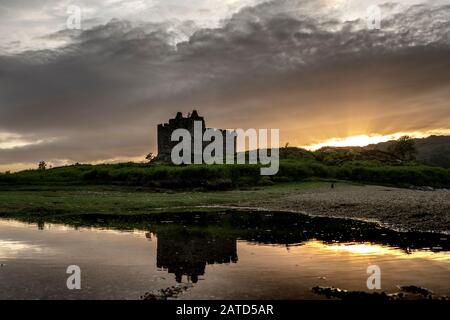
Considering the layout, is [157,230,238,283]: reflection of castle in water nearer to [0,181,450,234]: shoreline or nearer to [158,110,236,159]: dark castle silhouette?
[0,181,450,234]: shoreline

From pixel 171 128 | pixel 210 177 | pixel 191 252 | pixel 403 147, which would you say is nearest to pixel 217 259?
pixel 191 252

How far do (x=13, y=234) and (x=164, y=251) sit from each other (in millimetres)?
12559

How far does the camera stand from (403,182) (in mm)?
107938

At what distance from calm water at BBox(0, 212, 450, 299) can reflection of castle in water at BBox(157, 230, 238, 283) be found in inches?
1.9

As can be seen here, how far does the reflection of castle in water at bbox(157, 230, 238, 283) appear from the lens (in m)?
18.3

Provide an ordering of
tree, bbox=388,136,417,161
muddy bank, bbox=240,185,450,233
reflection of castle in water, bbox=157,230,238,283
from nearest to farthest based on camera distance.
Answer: reflection of castle in water, bbox=157,230,238,283 → muddy bank, bbox=240,185,450,233 → tree, bbox=388,136,417,161

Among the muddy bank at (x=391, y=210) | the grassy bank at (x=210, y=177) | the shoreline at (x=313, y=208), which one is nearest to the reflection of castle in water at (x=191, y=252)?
the shoreline at (x=313, y=208)

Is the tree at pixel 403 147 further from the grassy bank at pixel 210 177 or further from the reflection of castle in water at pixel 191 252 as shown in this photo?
the reflection of castle in water at pixel 191 252

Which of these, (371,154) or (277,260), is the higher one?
(371,154)

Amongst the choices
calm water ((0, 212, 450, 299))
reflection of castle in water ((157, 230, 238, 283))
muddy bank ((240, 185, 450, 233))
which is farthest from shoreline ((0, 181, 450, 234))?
reflection of castle in water ((157, 230, 238, 283))

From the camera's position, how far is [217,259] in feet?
66.9

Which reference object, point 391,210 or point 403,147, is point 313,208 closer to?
point 391,210
